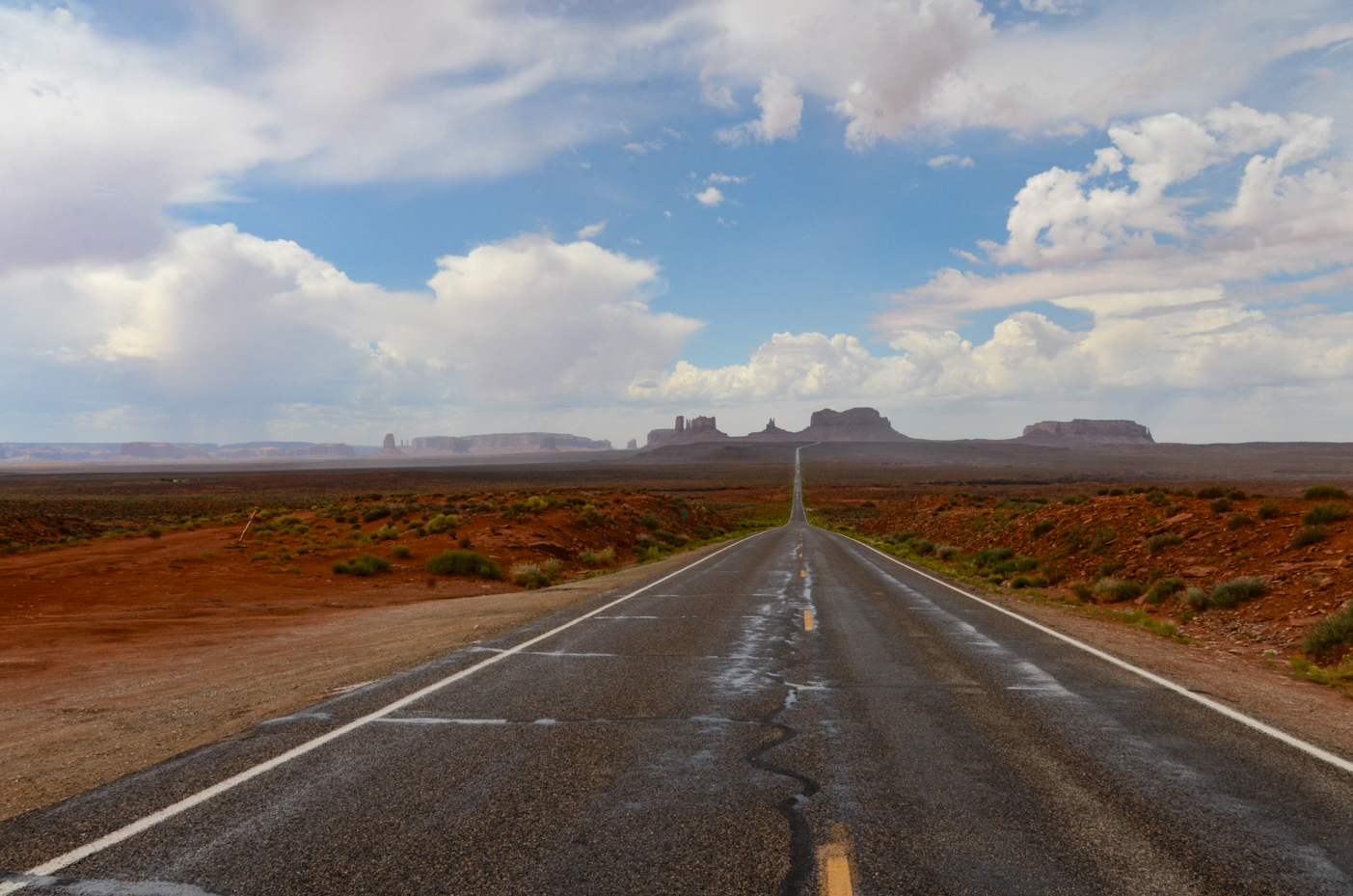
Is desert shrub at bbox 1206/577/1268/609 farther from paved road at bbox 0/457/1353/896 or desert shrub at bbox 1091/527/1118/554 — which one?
paved road at bbox 0/457/1353/896

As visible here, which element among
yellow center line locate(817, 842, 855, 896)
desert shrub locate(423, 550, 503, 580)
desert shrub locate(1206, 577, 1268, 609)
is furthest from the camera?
desert shrub locate(423, 550, 503, 580)

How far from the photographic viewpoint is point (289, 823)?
177 inches

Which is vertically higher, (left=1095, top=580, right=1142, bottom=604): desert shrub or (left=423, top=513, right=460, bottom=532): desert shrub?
(left=423, top=513, right=460, bottom=532): desert shrub

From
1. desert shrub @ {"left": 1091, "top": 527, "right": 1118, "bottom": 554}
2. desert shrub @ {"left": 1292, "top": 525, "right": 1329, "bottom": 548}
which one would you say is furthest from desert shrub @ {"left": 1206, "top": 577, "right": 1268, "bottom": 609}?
desert shrub @ {"left": 1091, "top": 527, "right": 1118, "bottom": 554}

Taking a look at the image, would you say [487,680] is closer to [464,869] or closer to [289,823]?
[289,823]

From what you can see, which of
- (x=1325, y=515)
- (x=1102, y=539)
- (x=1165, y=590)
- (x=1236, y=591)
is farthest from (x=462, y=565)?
(x=1325, y=515)

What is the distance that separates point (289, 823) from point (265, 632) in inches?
447

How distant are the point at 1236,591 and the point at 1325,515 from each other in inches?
154

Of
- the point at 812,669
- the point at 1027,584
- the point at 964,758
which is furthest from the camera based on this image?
the point at 1027,584

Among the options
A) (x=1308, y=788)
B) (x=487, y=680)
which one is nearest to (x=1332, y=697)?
(x=1308, y=788)

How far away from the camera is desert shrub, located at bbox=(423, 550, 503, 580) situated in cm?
2395

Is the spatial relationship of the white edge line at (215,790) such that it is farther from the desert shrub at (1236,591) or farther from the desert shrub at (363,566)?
the desert shrub at (363,566)

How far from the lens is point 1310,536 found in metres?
15.8

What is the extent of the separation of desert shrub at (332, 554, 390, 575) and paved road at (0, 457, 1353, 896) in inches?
638
